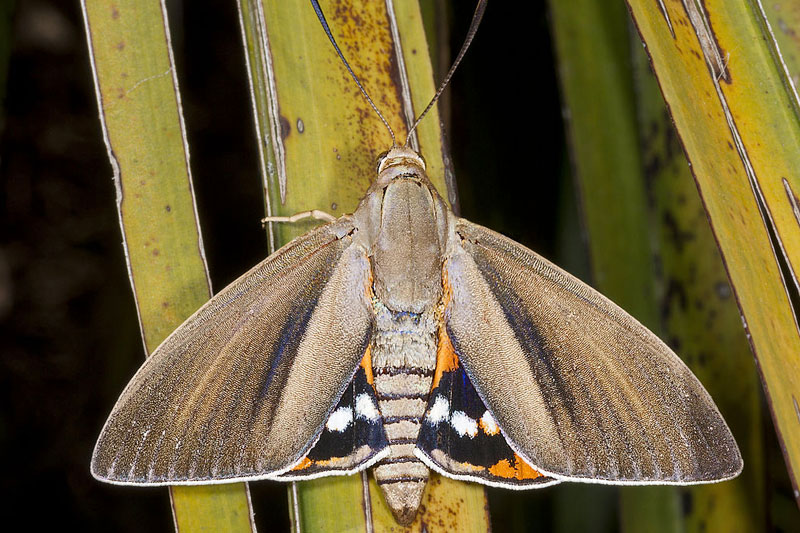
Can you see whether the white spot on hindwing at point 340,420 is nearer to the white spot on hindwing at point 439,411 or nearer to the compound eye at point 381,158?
the white spot on hindwing at point 439,411

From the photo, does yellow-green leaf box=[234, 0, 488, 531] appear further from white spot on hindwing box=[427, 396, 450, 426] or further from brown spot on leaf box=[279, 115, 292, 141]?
white spot on hindwing box=[427, 396, 450, 426]

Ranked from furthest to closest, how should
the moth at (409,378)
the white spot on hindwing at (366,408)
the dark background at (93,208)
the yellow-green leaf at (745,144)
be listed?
1. the dark background at (93,208)
2. the white spot on hindwing at (366,408)
3. the moth at (409,378)
4. the yellow-green leaf at (745,144)

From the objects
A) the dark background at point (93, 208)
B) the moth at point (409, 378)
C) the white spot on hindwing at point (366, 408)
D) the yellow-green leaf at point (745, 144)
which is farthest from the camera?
the dark background at point (93, 208)

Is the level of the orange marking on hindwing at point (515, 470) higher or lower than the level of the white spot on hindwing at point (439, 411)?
lower

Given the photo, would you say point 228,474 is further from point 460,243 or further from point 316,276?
point 460,243

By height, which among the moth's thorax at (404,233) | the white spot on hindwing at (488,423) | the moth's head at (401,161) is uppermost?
the moth's head at (401,161)

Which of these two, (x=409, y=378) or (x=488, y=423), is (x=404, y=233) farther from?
(x=488, y=423)

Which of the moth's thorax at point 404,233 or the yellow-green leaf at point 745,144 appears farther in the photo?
the moth's thorax at point 404,233

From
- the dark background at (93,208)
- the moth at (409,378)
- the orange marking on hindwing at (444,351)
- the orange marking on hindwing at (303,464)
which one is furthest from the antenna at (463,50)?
the orange marking on hindwing at (303,464)

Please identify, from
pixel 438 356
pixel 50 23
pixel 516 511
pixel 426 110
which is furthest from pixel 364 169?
pixel 50 23
